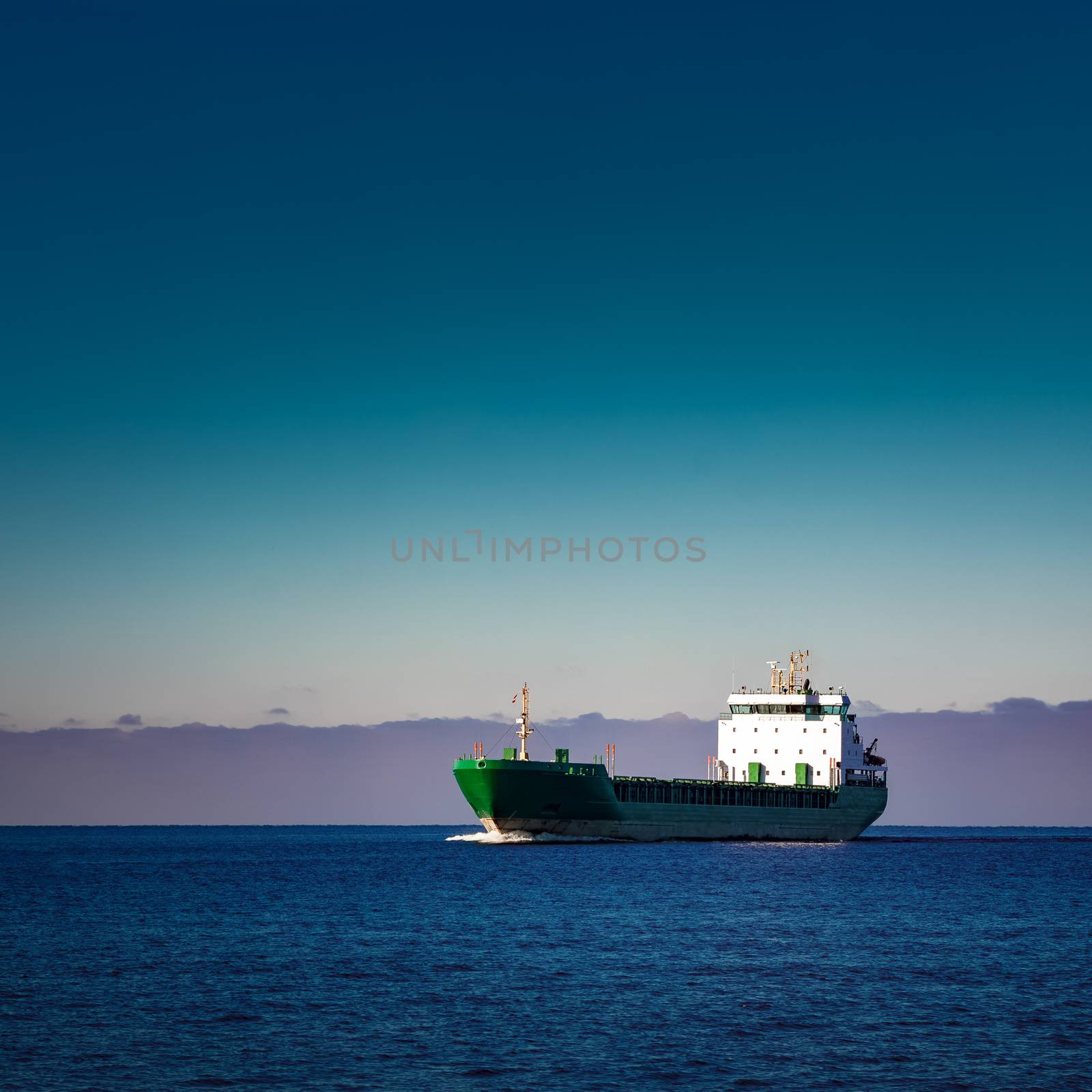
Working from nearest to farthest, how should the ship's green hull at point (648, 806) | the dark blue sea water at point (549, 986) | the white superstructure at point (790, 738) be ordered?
the dark blue sea water at point (549, 986)
the ship's green hull at point (648, 806)
the white superstructure at point (790, 738)

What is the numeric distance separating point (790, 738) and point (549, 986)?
76.2m

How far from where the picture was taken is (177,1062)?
A: 25.5 metres

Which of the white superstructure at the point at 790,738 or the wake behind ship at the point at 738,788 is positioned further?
the white superstructure at the point at 790,738

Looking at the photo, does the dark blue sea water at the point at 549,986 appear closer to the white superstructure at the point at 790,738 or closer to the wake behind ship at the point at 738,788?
the wake behind ship at the point at 738,788

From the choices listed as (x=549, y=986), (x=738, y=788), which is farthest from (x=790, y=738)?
(x=549, y=986)

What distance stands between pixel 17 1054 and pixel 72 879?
58.8 m

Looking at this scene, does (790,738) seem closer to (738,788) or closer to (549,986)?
(738,788)

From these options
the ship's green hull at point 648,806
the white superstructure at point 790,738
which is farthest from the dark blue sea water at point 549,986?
the white superstructure at point 790,738

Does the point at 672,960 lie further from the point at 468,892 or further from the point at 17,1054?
the point at 468,892

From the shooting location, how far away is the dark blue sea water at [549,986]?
2525 centimetres

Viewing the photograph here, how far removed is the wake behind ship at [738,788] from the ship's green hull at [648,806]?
3.1 inches

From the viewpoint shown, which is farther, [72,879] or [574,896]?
[72,879]

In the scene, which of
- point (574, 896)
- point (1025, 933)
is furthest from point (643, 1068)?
point (574, 896)

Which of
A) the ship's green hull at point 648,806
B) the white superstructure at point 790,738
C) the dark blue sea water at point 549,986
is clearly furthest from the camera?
the white superstructure at point 790,738
